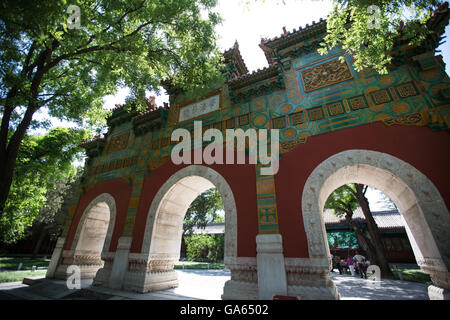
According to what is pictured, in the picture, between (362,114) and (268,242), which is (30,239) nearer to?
(268,242)

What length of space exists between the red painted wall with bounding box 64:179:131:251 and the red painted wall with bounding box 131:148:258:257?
31.2 inches

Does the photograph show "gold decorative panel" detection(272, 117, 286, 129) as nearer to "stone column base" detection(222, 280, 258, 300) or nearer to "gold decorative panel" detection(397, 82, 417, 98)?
"gold decorative panel" detection(397, 82, 417, 98)

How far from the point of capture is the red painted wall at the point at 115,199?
6.85 meters

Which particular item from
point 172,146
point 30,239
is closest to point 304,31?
point 172,146

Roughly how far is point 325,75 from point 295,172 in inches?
118

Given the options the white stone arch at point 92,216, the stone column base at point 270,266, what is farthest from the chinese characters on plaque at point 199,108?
the stone column base at point 270,266

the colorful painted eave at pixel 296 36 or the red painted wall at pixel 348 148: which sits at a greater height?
the colorful painted eave at pixel 296 36

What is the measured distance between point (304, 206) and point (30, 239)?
93.2 feet

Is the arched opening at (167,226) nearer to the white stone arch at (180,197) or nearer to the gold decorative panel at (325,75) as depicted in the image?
the white stone arch at (180,197)

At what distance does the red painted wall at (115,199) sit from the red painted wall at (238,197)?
793mm

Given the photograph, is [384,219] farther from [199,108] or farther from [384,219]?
[199,108]

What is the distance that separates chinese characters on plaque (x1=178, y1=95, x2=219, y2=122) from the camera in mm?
7105

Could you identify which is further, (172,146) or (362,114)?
(172,146)

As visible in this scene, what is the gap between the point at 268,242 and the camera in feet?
14.6
